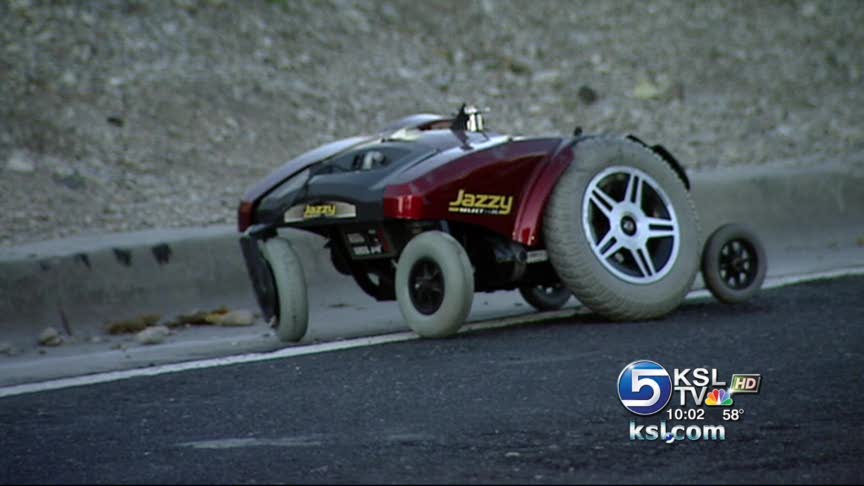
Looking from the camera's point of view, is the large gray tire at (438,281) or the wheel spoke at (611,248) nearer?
the large gray tire at (438,281)

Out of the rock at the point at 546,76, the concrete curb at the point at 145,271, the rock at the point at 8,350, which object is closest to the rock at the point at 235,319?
the concrete curb at the point at 145,271

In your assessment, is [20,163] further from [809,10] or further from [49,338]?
[809,10]

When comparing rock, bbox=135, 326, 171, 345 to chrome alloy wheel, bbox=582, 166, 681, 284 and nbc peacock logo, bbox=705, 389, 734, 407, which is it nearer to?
chrome alloy wheel, bbox=582, 166, 681, 284

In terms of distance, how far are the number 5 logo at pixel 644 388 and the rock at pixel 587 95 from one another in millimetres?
6758

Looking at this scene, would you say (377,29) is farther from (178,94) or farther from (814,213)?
(814,213)

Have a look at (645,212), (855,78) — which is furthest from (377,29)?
(645,212)

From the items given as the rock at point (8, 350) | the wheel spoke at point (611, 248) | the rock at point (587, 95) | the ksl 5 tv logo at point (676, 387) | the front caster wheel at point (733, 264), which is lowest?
the ksl 5 tv logo at point (676, 387)

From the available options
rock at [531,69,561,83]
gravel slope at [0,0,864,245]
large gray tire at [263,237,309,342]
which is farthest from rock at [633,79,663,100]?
large gray tire at [263,237,309,342]

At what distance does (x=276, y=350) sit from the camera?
7344 mm

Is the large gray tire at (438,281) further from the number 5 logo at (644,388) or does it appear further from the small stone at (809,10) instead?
the small stone at (809,10)

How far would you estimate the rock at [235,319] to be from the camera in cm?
831

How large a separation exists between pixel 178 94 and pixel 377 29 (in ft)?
7.56

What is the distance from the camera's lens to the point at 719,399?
221 inches

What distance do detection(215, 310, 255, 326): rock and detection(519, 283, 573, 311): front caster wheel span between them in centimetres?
140
